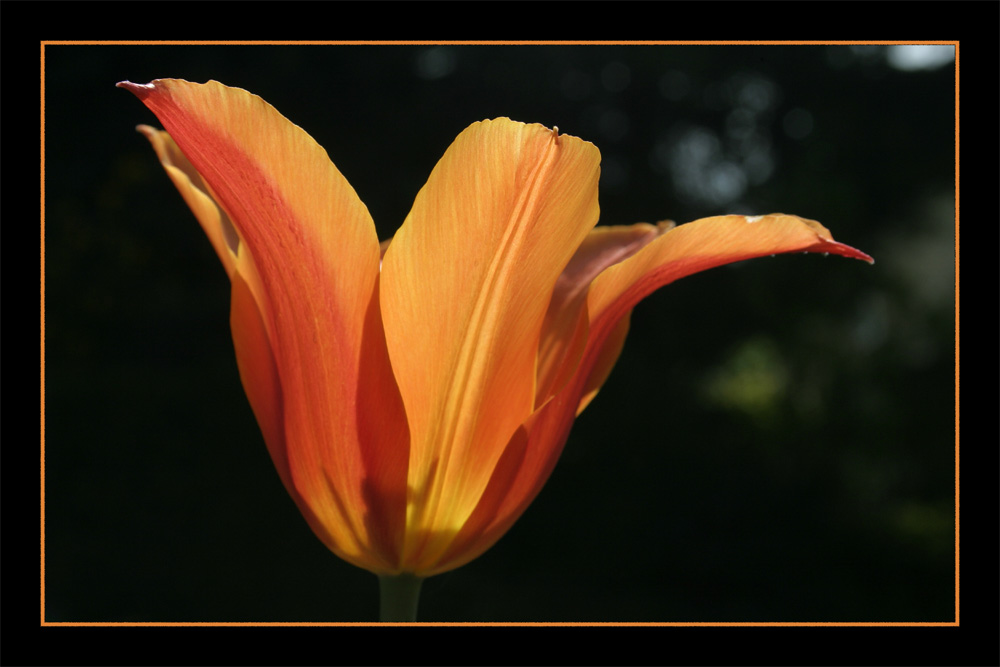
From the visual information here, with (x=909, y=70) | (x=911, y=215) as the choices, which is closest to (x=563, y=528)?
(x=911, y=215)

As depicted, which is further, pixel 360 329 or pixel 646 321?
pixel 646 321

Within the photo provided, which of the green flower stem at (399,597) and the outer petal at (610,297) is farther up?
the outer petal at (610,297)

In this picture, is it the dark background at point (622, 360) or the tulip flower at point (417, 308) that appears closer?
the tulip flower at point (417, 308)

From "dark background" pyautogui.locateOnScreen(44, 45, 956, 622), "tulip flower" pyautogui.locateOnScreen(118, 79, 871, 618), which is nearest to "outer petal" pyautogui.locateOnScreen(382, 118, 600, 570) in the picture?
"tulip flower" pyautogui.locateOnScreen(118, 79, 871, 618)

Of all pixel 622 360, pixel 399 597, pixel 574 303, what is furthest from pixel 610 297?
pixel 622 360

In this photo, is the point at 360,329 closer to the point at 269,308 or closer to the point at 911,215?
the point at 269,308

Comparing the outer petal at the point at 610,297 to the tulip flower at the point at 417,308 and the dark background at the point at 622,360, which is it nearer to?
the tulip flower at the point at 417,308

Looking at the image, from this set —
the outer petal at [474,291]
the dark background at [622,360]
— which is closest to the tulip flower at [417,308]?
the outer petal at [474,291]
